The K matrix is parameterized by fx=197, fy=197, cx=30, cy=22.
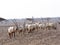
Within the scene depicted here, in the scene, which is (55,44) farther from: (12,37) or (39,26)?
(39,26)

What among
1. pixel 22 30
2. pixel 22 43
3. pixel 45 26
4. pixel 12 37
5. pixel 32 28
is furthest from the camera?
pixel 45 26

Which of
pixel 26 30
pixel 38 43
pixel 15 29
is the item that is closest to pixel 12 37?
pixel 15 29

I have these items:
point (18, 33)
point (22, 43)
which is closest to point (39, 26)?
point (18, 33)

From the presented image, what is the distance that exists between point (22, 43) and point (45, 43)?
5.24 ft

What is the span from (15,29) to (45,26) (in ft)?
15.7

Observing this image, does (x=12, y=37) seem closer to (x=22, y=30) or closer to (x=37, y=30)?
(x=22, y=30)

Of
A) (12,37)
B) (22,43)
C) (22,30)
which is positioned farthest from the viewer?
(22,30)

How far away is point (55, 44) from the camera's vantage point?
12617 mm

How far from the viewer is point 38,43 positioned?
42.8 feet

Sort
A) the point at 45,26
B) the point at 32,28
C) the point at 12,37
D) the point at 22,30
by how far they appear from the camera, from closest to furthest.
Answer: the point at 12,37 < the point at 22,30 < the point at 32,28 < the point at 45,26

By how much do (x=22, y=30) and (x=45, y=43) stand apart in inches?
193

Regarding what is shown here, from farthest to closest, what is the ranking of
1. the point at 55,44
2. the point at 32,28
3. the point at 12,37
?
the point at 32,28
the point at 12,37
the point at 55,44

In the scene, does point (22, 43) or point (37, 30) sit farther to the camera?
point (37, 30)

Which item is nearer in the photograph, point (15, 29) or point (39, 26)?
point (15, 29)
